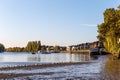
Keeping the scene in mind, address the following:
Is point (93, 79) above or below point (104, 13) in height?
below

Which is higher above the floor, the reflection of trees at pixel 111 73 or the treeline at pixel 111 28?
the treeline at pixel 111 28

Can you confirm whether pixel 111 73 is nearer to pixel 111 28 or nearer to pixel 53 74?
pixel 53 74

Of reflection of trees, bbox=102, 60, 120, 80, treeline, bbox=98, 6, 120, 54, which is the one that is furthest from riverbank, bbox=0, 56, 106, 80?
treeline, bbox=98, 6, 120, 54

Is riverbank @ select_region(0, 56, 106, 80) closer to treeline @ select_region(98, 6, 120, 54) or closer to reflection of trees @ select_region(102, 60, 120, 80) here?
reflection of trees @ select_region(102, 60, 120, 80)

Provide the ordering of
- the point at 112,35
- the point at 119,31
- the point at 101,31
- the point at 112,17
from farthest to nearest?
1. the point at 101,31
2. the point at 112,17
3. the point at 112,35
4. the point at 119,31

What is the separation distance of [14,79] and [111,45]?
75482mm

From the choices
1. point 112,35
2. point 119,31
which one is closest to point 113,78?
point 119,31

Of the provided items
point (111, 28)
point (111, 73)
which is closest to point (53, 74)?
point (111, 73)

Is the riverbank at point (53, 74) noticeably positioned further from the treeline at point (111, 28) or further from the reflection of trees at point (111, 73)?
the treeline at point (111, 28)

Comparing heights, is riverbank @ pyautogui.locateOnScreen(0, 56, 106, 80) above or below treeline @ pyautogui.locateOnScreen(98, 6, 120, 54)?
below

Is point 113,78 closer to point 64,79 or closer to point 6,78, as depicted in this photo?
point 64,79

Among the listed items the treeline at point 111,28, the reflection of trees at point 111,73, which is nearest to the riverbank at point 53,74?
the reflection of trees at point 111,73

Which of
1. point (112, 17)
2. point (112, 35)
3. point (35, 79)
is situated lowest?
point (35, 79)

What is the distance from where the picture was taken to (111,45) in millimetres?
102750
